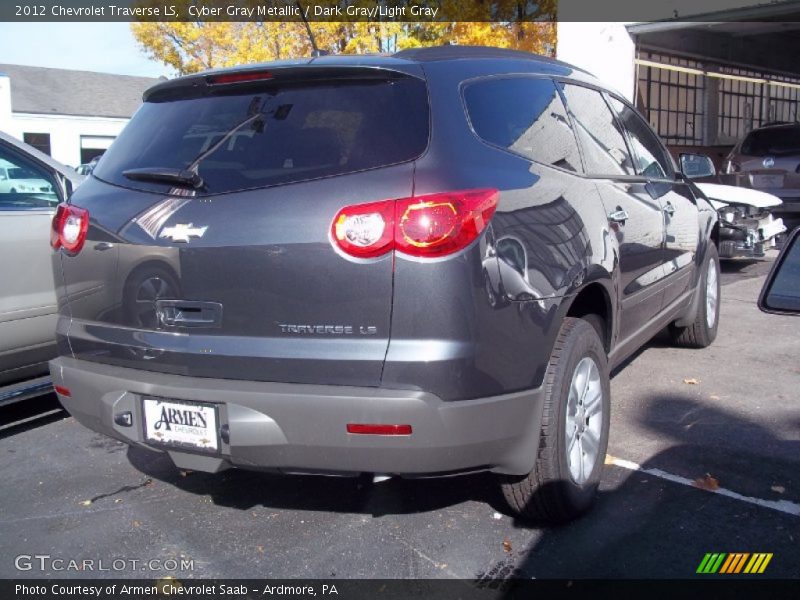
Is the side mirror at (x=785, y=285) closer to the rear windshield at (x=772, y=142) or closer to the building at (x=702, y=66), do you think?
the rear windshield at (x=772, y=142)

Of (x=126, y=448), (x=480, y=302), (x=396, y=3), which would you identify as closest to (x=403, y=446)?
(x=480, y=302)

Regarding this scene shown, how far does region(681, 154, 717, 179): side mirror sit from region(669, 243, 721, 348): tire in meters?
0.53

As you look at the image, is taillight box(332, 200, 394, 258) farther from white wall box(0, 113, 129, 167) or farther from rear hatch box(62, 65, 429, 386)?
white wall box(0, 113, 129, 167)

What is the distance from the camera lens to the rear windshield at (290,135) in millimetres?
2939

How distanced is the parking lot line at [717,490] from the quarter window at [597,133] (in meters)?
1.43

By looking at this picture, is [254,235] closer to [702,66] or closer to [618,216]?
[618,216]

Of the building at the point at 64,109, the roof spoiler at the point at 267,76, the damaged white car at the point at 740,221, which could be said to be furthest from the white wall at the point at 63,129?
the roof spoiler at the point at 267,76

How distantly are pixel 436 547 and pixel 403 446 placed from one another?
771mm

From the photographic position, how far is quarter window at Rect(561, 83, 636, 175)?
402 cm

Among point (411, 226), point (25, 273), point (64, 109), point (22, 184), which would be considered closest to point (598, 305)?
point (411, 226)

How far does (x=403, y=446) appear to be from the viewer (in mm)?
2785

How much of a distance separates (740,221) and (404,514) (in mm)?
6878

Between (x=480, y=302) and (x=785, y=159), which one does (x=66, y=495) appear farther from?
(x=785, y=159)

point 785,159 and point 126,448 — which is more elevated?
point 785,159
